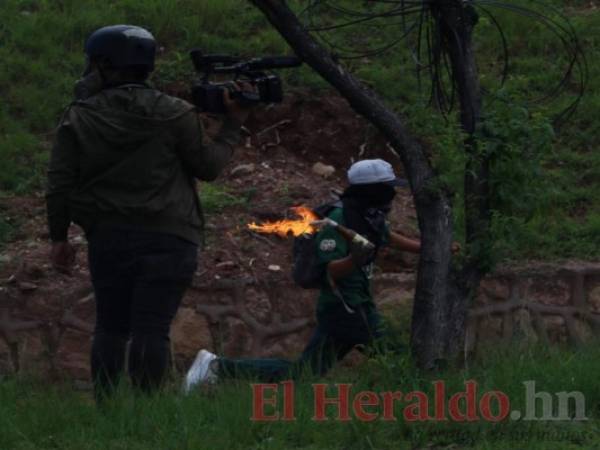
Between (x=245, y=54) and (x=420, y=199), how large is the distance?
4.07 meters

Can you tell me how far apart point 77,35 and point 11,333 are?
3353 mm

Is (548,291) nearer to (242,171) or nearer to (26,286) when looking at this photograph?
(242,171)

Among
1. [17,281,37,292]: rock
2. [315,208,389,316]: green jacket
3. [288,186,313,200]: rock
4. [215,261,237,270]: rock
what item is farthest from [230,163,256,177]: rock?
[315,208,389,316]: green jacket

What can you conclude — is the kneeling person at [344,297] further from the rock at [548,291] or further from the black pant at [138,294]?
the rock at [548,291]

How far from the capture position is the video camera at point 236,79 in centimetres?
602

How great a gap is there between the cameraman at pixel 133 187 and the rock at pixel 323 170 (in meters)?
3.59

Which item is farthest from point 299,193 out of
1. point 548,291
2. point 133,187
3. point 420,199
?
point 133,187

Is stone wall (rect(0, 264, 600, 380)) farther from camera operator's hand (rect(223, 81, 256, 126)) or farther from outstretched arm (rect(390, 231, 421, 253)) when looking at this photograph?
camera operator's hand (rect(223, 81, 256, 126))

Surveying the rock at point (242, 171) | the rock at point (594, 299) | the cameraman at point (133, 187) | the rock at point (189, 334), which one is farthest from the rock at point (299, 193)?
the cameraman at point (133, 187)

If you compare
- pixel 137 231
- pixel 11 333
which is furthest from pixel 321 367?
pixel 11 333

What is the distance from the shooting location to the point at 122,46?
231 inches

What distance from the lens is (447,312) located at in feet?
21.6

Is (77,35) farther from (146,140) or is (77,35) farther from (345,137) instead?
(146,140)

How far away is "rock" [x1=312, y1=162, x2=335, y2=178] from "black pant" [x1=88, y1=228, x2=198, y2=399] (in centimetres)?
362
